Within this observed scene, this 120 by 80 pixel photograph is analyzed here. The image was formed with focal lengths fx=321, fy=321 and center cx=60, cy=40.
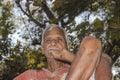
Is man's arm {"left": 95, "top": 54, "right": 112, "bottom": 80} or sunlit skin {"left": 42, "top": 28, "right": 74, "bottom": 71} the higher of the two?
sunlit skin {"left": 42, "top": 28, "right": 74, "bottom": 71}

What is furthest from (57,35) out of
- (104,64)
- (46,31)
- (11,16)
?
(11,16)

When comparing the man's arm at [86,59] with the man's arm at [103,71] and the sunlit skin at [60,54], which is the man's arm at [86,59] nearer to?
the sunlit skin at [60,54]

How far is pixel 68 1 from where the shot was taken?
2.79 m

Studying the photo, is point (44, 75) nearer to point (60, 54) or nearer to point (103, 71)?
point (60, 54)

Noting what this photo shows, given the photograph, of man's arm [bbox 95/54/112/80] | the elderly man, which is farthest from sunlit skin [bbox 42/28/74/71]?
man's arm [bbox 95/54/112/80]

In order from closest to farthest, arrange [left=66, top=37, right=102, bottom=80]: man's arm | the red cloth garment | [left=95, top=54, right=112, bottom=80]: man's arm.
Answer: [left=66, top=37, right=102, bottom=80]: man's arm
[left=95, top=54, right=112, bottom=80]: man's arm
the red cloth garment

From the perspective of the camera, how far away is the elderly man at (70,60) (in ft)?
4.13

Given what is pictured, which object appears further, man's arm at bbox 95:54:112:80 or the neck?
the neck

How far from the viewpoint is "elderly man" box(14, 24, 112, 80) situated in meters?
1.26

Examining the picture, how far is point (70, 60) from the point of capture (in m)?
1.45

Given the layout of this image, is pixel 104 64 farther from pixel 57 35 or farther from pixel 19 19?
pixel 19 19

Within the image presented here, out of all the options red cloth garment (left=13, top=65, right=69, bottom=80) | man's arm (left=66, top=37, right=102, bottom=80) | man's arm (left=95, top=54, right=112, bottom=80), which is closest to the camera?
man's arm (left=66, top=37, right=102, bottom=80)

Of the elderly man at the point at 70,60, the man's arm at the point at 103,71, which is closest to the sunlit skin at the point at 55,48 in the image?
the elderly man at the point at 70,60

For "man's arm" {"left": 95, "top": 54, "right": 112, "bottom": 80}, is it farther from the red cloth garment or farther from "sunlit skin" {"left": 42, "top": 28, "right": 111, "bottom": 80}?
the red cloth garment
